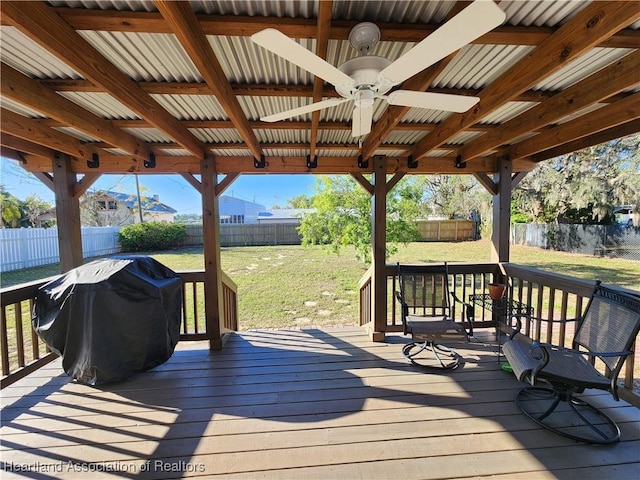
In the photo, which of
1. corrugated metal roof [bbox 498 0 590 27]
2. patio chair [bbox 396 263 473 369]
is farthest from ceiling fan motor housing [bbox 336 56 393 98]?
patio chair [bbox 396 263 473 369]

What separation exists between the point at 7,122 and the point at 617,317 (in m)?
4.72

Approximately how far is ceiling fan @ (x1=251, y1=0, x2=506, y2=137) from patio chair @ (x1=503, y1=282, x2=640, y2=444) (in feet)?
5.87

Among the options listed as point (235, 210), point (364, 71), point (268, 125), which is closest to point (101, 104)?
point (268, 125)

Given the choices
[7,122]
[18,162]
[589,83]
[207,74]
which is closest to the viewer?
[207,74]

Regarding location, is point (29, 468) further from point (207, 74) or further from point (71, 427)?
point (207, 74)

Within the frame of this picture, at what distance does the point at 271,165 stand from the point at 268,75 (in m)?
1.72

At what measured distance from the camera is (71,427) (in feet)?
6.73

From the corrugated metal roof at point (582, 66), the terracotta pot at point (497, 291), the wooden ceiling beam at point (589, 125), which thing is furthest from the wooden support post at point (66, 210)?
the wooden ceiling beam at point (589, 125)

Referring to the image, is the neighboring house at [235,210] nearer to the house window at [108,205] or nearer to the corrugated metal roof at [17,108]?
the house window at [108,205]

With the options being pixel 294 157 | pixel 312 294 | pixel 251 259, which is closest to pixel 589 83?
pixel 294 157

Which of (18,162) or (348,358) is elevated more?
(18,162)

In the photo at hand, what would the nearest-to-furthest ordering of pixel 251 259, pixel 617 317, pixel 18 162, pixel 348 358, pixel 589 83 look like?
pixel 589 83 < pixel 617 317 < pixel 348 358 < pixel 18 162 < pixel 251 259

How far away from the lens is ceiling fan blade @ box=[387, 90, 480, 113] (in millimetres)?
1498

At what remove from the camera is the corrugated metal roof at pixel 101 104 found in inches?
82.7
